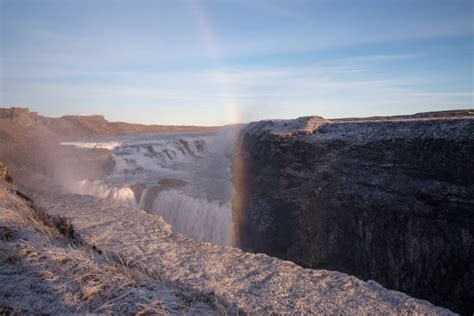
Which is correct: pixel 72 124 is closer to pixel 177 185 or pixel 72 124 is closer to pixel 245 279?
pixel 177 185

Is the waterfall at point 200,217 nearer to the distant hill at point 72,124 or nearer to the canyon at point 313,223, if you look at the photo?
the canyon at point 313,223

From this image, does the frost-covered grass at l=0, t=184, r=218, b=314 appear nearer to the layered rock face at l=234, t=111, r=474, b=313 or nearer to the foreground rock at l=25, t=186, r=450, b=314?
the foreground rock at l=25, t=186, r=450, b=314

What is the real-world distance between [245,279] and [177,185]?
17.0m

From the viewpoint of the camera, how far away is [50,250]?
3.78m

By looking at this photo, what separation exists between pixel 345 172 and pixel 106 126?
Answer: 61.5 meters

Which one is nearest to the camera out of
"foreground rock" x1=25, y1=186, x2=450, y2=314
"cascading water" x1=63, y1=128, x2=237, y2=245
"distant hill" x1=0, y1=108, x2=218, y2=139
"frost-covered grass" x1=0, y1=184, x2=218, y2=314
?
"frost-covered grass" x1=0, y1=184, x2=218, y2=314

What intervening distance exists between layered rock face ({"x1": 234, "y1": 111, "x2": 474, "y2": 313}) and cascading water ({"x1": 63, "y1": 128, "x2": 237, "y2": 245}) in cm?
137

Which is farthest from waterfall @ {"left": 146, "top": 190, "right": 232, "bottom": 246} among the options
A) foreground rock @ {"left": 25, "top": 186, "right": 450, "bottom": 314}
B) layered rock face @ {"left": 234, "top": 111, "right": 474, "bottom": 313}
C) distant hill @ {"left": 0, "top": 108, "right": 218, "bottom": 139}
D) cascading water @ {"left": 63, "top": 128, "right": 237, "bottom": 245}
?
distant hill @ {"left": 0, "top": 108, "right": 218, "bottom": 139}

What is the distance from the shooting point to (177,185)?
22.1 meters

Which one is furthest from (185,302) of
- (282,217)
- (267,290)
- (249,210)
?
(249,210)

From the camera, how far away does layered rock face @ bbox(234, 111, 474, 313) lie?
9.16 m

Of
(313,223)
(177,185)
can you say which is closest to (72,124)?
(177,185)

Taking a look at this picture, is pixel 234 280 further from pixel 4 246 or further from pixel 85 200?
pixel 85 200

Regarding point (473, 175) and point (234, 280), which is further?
point (473, 175)
